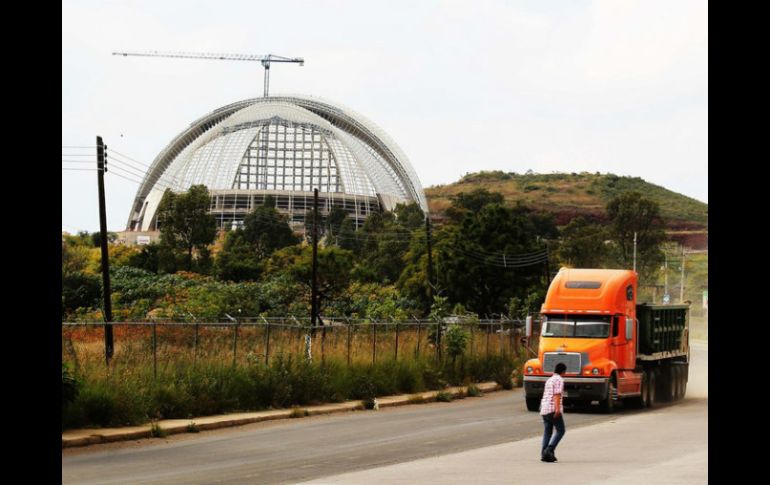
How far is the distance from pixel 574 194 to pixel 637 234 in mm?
69237

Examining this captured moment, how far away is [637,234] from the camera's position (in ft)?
328

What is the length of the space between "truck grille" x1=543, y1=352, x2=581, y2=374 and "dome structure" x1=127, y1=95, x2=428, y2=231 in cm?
14081

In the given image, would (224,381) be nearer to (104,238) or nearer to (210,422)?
(210,422)

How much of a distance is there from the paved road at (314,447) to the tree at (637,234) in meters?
69.8

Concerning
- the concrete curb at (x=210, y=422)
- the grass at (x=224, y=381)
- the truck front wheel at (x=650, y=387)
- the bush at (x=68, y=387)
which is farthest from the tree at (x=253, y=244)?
the bush at (x=68, y=387)

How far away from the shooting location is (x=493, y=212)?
75.6 metres

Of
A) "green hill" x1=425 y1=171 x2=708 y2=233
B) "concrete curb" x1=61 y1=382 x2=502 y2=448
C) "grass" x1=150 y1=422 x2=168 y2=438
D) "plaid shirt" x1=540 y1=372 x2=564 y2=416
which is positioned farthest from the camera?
"green hill" x1=425 y1=171 x2=708 y2=233

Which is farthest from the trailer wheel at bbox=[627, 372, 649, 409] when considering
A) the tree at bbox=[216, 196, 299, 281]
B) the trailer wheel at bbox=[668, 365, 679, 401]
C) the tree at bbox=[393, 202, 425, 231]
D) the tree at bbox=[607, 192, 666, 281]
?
the tree at bbox=[393, 202, 425, 231]

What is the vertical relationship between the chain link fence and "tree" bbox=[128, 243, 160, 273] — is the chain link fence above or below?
below

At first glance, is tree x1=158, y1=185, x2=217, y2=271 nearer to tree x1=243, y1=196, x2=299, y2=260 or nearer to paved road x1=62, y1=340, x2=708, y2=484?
tree x1=243, y1=196, x2=299, y2=260

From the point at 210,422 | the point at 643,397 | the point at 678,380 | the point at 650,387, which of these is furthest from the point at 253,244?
the point at 210,422

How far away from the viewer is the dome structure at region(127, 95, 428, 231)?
566ft
